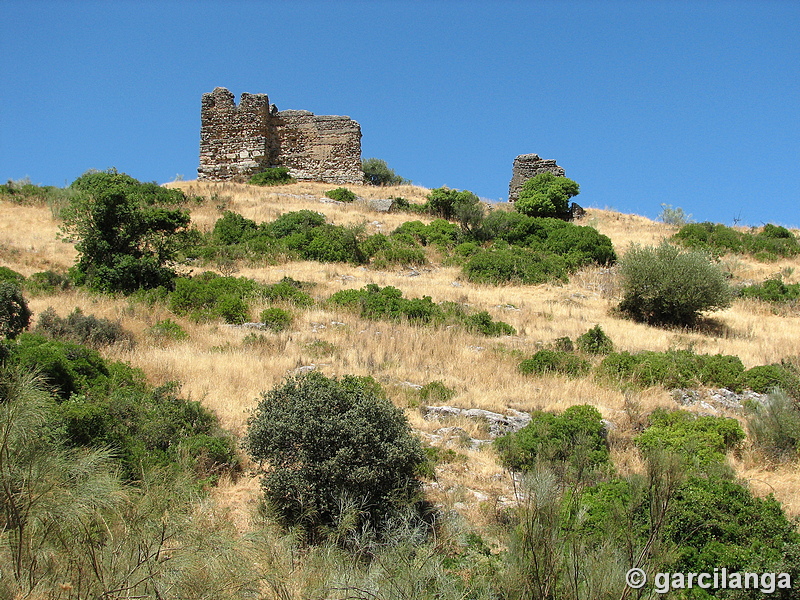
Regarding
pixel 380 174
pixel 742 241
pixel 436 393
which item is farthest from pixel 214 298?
pixel 380 174

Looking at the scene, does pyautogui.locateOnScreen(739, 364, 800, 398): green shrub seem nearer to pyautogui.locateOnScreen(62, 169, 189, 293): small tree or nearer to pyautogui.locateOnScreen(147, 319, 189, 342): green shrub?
pyautogui.locateOnScreen(147, 319, 189, 342): green shrub

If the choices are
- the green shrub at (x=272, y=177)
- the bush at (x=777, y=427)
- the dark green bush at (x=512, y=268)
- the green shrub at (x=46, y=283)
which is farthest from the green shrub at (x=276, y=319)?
the green shrub at (x=272, y=177)

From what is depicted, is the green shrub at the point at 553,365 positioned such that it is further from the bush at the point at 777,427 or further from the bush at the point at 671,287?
the bush at the point at 671,287

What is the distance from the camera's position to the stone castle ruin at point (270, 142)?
25.6 meters

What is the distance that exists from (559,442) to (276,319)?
5.83m

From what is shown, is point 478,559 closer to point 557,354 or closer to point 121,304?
point 557,354

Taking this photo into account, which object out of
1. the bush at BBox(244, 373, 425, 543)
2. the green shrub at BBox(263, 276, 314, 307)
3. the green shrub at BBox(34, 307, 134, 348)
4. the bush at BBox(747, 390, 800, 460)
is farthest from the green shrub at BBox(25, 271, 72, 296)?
the bush at BBox(747, 390, 800, 460)

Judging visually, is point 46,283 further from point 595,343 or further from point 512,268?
point 512,268

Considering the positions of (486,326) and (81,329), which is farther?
(486,326)

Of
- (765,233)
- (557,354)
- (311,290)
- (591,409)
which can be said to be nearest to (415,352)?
(557,354)

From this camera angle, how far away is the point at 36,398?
13.6 feet

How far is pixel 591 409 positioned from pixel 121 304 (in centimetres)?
807

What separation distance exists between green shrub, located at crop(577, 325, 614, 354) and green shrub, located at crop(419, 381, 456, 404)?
3.21 m

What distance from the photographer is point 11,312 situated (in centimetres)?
793
